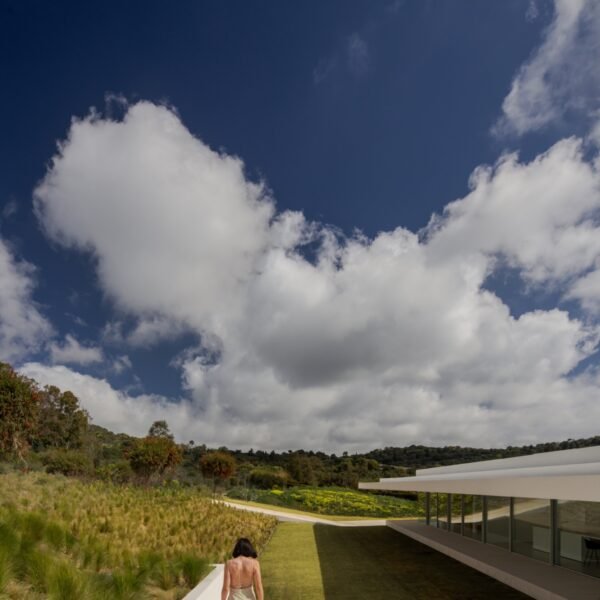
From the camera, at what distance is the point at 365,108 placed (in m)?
15.0

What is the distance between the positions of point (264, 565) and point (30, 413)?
13.7 meters

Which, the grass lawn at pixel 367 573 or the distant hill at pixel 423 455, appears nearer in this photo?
the grass lawn at pixel 367 573

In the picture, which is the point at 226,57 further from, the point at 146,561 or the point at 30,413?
the point at 30,413

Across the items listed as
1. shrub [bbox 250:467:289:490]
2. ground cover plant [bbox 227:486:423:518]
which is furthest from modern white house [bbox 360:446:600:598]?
shrub [bbox 250:467:289:490]

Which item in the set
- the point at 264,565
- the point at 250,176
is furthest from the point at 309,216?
the point at 264,565

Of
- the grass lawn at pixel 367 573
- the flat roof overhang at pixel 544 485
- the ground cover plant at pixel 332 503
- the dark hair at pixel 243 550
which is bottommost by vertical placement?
the ground cover plant at pixel 332 503

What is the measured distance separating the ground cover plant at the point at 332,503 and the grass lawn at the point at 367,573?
45.3ft

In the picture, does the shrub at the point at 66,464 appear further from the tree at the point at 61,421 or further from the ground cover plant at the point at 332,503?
the tree at the point at 61,421

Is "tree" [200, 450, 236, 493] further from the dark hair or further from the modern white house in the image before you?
the dark hair

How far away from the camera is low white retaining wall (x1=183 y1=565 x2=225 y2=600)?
7.14 m

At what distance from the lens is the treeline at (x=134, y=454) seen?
→ 2198 centimetres

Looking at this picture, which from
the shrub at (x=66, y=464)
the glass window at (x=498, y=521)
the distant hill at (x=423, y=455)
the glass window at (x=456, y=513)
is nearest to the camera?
the glass window at (x=498, y=521)

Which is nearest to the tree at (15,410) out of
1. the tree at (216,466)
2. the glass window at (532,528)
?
the tree at (216,466)

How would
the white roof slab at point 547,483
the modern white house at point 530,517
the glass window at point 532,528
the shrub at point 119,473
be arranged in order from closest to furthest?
1. the white roof slab at point 547,483
2. the modern white house at point 530,517
3. the glass window at point 532,528
4. the shrub at point 119,473
